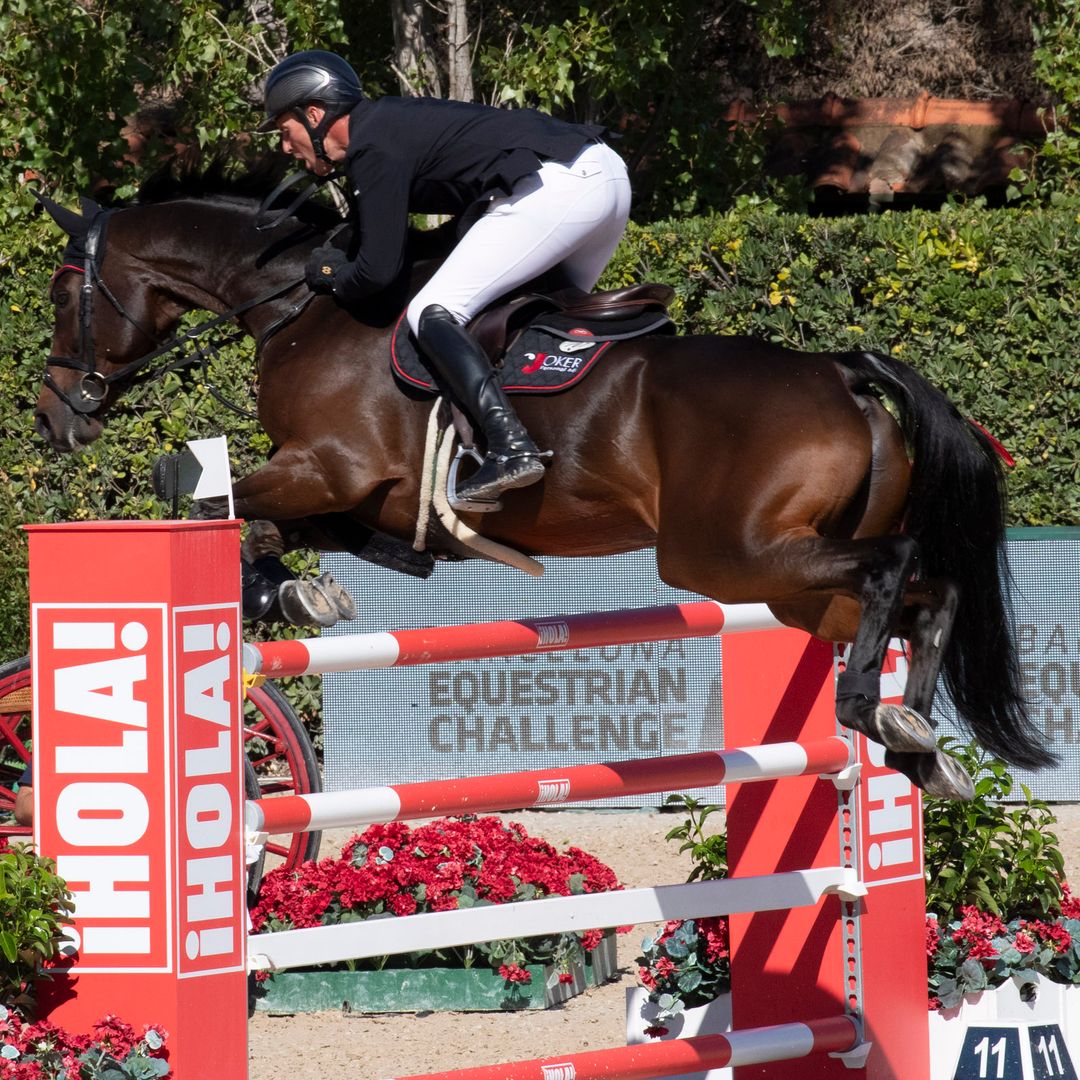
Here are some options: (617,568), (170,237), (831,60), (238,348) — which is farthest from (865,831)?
(831,60)

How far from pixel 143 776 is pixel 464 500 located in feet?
3.95

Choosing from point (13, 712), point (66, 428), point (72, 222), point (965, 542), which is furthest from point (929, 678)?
point (13, 712)

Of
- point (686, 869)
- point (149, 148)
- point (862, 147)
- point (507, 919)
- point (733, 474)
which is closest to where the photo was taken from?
point (507, 919)

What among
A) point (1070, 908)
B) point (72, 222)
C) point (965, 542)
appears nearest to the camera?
point (965, 542)

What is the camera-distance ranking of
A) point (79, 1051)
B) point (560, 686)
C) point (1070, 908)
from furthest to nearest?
1. point (560, 686)
2. point (1070, 908)
3. point (79, 1051)

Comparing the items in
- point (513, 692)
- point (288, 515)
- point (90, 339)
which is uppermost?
point (90, 339)

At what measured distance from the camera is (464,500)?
12.2 ft

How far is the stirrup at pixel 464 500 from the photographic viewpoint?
371 centimetres

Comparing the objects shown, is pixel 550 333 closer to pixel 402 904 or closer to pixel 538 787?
pixel 538 787

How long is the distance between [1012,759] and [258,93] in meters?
7.34

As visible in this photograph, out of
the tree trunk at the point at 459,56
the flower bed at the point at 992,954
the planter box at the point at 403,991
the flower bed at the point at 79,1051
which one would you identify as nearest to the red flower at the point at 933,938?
the flower bed at the point at 992,954

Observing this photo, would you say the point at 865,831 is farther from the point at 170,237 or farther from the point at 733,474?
the point at 170,237

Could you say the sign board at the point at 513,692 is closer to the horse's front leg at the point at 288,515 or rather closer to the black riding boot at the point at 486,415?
the horse's front leg at the point at 288,515

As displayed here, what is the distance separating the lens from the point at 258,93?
9766 millimetres
